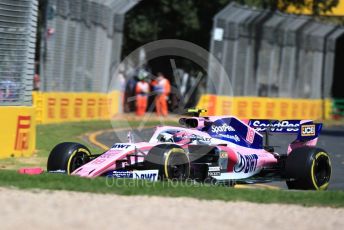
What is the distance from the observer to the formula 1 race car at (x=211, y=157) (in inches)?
417

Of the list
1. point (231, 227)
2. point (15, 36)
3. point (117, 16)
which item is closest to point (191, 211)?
point (231, 227)

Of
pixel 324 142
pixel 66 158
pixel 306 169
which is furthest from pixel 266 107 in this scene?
pixel 66 158

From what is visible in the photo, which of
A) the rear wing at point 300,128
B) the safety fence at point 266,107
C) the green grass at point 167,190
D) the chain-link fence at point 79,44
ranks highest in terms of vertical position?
the chain-link fence at point 79,44

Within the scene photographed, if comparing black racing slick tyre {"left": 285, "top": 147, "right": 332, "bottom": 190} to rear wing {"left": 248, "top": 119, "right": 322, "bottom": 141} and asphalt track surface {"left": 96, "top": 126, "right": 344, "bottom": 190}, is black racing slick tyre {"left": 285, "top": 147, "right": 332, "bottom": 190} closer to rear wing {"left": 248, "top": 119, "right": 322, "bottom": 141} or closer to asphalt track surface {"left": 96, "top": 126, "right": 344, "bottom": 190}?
asphalt track surface {"left": 96, "top": 126, "right": 344, "bottom": 190}

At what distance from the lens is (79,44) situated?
1038 inches

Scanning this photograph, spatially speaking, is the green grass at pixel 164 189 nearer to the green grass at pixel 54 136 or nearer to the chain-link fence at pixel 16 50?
the green grass at pixel 54 136

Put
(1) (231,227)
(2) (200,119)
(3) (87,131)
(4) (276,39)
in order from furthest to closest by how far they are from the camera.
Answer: (4) (276,39), (3) (87,131), (2) (200,119), (1) (231,227)

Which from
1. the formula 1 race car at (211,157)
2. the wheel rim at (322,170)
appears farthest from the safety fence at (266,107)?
the wheel rim at (322,170)

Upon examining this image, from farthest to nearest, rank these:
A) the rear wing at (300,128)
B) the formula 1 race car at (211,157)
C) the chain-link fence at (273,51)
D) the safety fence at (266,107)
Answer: the chain-link fence at (273,51) < the safety fence at (266,107) < the rear wing at (300,128) < the formula 1 race car at (211,157)

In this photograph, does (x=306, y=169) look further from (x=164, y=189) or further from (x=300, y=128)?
(x=164, y=189)

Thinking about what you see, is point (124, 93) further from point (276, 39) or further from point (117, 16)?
point (276, 39)

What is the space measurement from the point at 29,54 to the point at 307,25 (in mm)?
19902

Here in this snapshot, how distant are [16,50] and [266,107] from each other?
Result: 18.3 metres

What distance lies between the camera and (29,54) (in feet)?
51.5
